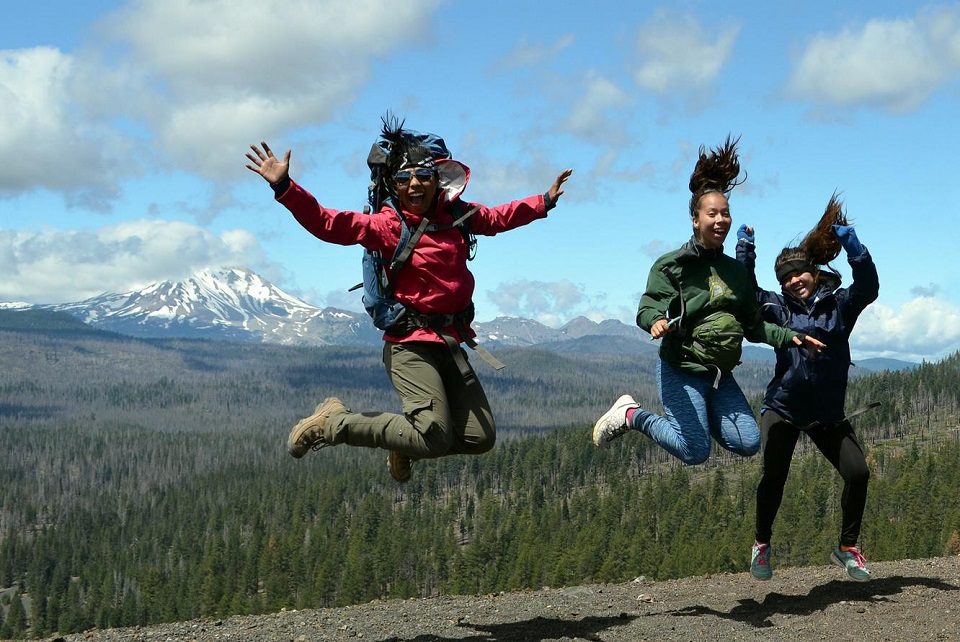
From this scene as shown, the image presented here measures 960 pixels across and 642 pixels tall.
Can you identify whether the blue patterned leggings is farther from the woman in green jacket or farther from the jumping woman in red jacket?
the jumping woman in red jacket

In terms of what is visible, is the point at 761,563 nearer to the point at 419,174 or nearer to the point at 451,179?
the point at 451,179

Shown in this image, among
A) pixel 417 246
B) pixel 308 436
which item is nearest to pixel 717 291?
pixel 417 246

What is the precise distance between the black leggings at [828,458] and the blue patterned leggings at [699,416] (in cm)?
83

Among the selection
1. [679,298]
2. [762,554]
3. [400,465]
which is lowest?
[762,554]

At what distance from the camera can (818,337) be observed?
10875mm

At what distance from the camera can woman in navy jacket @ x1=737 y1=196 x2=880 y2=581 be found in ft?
35.4

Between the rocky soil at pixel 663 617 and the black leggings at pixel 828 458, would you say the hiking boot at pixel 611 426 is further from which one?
the rocky soil at pixel 663 617

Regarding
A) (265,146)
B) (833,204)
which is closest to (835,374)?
(833,204)

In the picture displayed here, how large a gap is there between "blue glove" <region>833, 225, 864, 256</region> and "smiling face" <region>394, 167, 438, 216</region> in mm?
4636

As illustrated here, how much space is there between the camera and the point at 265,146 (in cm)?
895

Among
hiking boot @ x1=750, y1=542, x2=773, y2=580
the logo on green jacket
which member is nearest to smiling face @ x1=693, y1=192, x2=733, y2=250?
the logo on green jacket

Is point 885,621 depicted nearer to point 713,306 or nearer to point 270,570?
point 713,306

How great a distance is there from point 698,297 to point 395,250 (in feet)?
11.3

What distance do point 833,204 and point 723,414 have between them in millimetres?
3315
